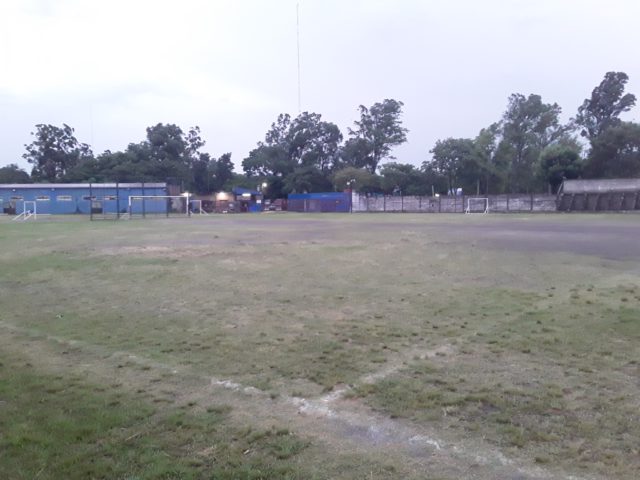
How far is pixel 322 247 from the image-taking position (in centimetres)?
1744

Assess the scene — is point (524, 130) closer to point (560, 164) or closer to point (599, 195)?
point (560, 164)

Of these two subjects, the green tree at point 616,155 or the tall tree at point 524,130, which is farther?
the tall tree at point 524,130

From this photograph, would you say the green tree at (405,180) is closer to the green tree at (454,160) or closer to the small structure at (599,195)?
the green tree at (454,160)

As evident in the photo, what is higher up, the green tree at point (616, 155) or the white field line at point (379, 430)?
the green tree at point (616, 155)

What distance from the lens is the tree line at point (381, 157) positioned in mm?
59688

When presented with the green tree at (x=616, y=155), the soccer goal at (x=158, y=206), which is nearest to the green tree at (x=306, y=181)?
the soccer goal at (x=158, y=206)

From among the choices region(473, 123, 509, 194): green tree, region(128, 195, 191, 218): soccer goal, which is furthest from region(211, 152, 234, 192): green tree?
region(473, 123, 509, 194): green tree

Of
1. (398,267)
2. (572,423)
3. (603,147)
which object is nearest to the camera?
(572,423)

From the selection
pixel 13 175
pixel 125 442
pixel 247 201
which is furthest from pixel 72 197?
pixel 125 442

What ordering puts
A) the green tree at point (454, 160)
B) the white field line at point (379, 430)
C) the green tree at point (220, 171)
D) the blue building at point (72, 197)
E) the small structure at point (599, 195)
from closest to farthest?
the white field line at point (379, 430), the small structure at point (599, 195), the blue building at point (72, 197), the green tree at point (454, 160), the green tree at point (220, 171)

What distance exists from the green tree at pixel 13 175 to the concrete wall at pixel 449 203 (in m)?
54.0

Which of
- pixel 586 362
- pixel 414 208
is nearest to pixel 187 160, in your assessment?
pixel 414 208

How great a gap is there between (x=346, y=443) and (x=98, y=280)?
8.85 m

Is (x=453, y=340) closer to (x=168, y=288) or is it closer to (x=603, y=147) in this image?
(x=168, y=288)
